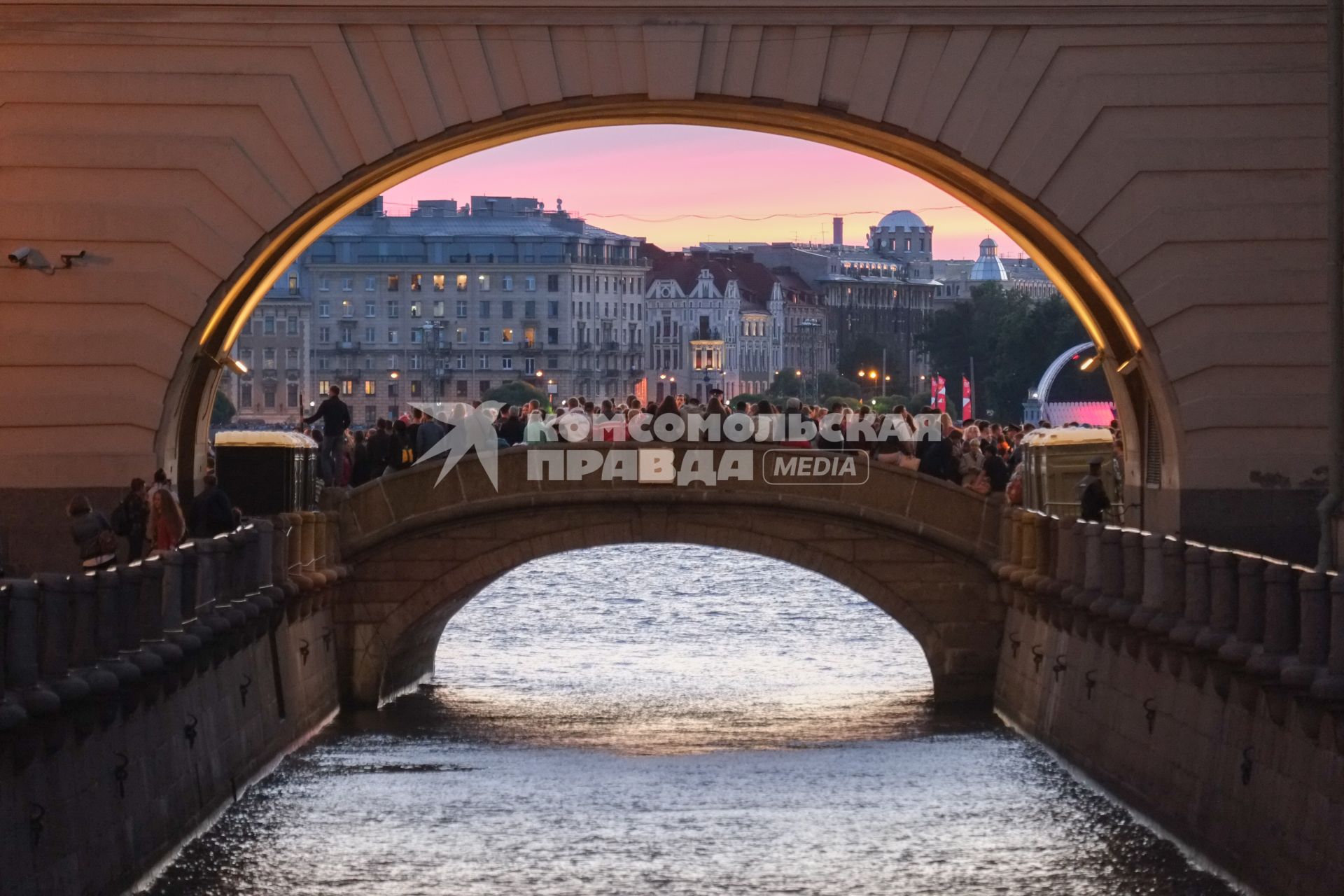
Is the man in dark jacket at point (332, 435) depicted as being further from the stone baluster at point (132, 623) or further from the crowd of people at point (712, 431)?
the stone baluster at point (132, 623)

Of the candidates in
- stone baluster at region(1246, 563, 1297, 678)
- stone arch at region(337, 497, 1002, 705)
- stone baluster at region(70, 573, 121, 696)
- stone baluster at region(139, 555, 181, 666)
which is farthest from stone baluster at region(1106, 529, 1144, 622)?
stone baluster at region(70, 573, 121, 696)

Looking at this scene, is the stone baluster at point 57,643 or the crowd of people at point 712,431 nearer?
the stone baluster at point 57,643

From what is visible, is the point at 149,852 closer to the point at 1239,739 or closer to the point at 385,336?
the point at 1239,739

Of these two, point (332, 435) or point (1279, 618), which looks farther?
point (332, 435)

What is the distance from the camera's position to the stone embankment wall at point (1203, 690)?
37.3 ft

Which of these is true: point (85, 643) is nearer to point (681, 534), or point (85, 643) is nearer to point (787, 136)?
point (787, 136)

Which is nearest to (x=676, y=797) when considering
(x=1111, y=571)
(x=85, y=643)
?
(x=1111, y=571)

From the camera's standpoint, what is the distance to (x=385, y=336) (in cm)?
12250

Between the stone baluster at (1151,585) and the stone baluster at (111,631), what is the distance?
5.75m

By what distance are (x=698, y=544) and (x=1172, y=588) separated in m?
7.28

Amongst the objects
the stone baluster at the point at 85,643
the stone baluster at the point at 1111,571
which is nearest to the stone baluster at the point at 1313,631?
the stone baluster at the point at 1111,571

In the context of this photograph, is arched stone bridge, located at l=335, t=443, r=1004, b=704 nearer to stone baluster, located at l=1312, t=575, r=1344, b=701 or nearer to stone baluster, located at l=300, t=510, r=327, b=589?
stone baluster, located at l=300, t=510, r=327, b=589

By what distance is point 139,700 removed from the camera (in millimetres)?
12695

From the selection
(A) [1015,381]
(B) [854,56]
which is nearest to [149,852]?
(B) [854,56]
